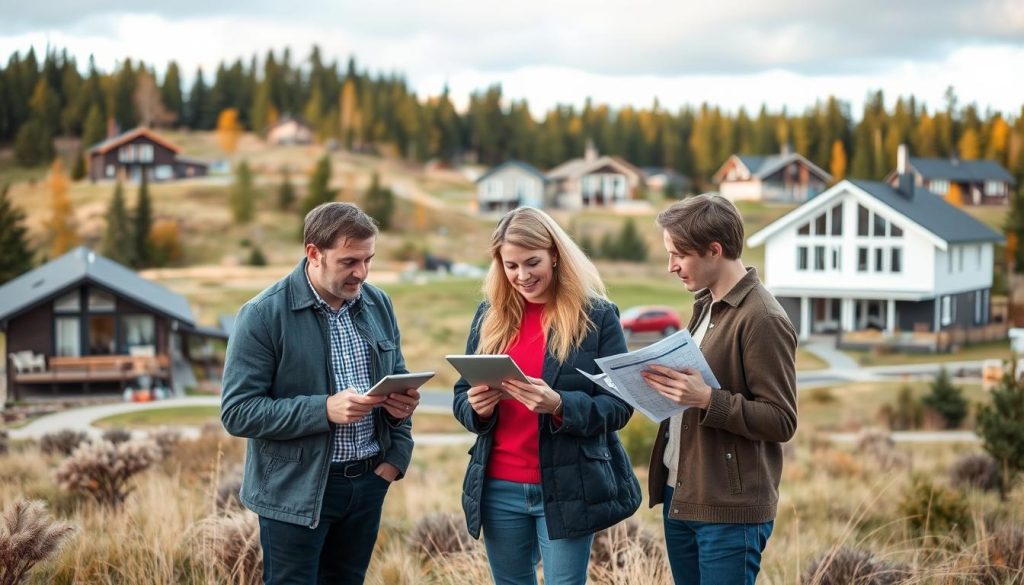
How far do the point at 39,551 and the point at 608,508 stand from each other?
7.51ft

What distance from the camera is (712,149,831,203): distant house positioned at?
268ft

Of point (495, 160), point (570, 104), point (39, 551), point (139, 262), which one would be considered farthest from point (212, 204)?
point (39, 551)

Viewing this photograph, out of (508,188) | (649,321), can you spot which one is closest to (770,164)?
(508,188)

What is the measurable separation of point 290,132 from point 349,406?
103m

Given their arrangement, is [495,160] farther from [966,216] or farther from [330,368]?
[330,368]

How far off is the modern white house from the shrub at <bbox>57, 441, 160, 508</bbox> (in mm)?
33430

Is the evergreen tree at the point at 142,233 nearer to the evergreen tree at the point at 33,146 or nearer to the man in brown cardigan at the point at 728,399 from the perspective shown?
the evergreen tree at the point at 33,146

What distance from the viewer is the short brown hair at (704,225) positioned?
3588 millimetres

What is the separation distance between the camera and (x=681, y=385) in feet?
11.5

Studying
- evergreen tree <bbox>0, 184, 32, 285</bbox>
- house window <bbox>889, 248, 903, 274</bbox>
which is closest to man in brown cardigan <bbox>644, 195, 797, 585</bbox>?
house window <bbox>889, 248, 903, 274</bbox>

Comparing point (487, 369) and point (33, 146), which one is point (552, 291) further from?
point (33, 146)

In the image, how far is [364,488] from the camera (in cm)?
406

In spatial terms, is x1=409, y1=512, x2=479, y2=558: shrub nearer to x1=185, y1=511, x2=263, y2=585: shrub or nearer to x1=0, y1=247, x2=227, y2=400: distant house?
x1=185, y1=511, x2=263, y2=585: shrub

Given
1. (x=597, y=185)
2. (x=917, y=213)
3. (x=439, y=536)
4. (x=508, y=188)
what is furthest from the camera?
(x=597, y=185)
